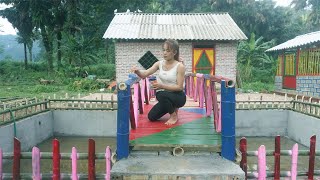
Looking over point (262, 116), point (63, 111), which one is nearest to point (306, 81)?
point (262, 116)

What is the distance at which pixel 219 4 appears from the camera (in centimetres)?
3020

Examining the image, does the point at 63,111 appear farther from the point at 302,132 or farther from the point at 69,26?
the point at 69,26

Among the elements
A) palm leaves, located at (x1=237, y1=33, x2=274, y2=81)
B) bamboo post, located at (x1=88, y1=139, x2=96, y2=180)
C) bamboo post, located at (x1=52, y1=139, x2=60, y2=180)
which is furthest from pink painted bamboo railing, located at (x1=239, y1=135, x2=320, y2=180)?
palm leaves, located at (x1=237, y1=33, x2=274, y2=81)

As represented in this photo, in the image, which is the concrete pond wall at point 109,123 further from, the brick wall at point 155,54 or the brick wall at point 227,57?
the brick wall at point 227,57

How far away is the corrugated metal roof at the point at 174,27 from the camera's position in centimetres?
1542

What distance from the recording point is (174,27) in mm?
16719

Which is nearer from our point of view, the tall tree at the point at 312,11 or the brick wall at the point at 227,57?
the brick wall at the point at 227,57

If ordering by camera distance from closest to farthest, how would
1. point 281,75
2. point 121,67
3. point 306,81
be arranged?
point 306,81 < point 121,67 < point 281,75

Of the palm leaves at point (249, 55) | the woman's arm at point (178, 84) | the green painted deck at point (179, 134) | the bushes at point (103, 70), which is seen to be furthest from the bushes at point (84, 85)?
the woman's arm at point (178, 84)

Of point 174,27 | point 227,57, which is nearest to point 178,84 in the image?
point 227,57

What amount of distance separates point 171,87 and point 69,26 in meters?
21.0

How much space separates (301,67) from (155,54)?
286 inches

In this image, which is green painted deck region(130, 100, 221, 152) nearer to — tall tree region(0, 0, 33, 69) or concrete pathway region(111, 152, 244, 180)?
concrete pathway region(111, 152, 244, 180)

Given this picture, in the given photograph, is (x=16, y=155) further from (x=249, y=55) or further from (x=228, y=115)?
(x=249, y=55)
